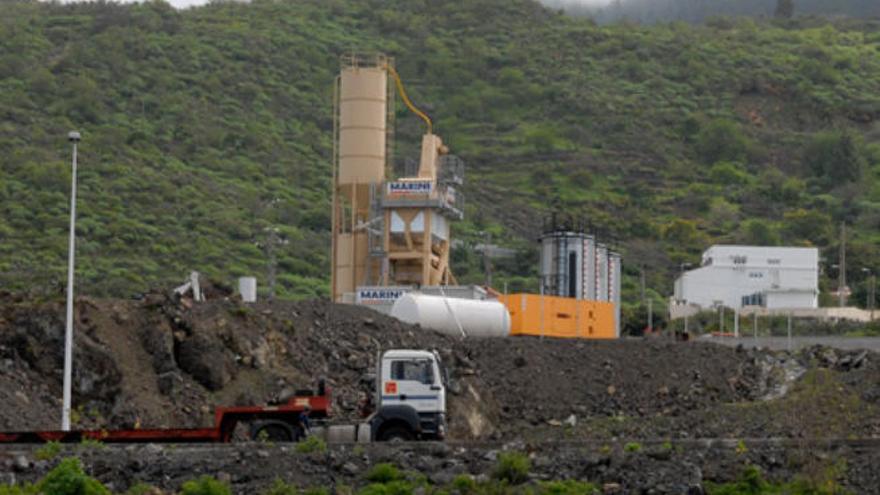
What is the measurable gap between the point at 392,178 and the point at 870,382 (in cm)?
2454

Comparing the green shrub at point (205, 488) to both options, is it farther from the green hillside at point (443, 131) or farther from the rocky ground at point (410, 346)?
the green hillside at point (443, 131)

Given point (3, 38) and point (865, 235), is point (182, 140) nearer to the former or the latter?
point (3, 38)

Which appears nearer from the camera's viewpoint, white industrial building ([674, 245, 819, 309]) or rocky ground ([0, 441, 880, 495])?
rocky ground ([0, 441, 880, 495])

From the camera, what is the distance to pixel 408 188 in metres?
73.0

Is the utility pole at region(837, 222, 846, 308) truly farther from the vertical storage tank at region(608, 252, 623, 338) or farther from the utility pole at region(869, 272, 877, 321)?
the vertical storage tank at region(608, 252, 623, 338)

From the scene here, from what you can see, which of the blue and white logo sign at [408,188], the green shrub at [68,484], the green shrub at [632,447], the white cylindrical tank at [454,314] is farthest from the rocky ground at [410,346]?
the green shrub at [68,484]

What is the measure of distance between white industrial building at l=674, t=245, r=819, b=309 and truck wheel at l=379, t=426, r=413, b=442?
6474 cm

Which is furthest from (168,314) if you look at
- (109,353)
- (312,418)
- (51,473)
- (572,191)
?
(572,191)

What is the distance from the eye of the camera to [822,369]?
208 feet

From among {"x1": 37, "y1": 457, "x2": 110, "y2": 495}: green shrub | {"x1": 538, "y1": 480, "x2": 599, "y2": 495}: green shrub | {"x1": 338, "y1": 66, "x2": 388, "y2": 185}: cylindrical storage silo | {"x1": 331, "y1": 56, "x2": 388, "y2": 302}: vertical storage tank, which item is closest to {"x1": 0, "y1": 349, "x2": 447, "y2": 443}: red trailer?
{"x1": 37, "y1": 457, "x2": 110, "y2": 495}: green shrub

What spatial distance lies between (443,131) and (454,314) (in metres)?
94.9

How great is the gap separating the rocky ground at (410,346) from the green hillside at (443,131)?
2407cm

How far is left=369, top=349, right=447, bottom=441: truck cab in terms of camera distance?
4406 centimetres

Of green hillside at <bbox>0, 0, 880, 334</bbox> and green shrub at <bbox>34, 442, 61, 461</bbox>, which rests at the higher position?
green hillside at <bbox>0, 0, 880, 334</bbox>
